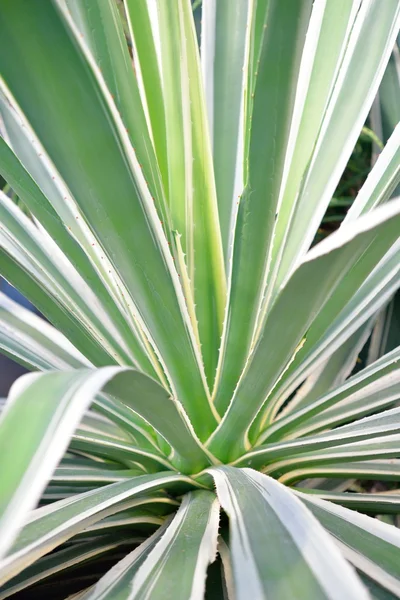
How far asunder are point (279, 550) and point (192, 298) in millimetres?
267

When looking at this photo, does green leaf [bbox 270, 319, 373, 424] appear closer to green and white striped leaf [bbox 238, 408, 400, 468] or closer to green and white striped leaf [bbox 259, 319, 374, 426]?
green and white striped leaf [bbox 259, 319, 374, 426]

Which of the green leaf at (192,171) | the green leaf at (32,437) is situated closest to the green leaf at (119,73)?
the green leaf at (192,171)

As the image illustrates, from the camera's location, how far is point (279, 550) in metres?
0.31

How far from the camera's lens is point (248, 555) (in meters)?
0.32

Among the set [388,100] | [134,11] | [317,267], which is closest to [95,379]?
[317,267]

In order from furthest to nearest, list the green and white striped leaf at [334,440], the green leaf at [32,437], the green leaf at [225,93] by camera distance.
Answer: the green leaf at [225,93] → the green and white striped leaf at [334,440] → the green leaf at [32,437]

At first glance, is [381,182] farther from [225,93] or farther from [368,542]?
[368,542]

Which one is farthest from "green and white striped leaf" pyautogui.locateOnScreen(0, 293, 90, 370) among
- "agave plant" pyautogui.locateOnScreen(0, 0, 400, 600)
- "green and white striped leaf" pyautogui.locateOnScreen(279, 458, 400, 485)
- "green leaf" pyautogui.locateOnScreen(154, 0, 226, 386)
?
"green and white striped leaf" pyautogui.locateOnScreen(279, 458, 400, 485)

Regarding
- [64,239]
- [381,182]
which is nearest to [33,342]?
[64,239]

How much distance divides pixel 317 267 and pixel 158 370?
26cm

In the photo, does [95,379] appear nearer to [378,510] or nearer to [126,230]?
[126,230]

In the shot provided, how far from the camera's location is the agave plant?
0.29 m

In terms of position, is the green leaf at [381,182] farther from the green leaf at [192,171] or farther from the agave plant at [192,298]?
the green leaf at [192,171]

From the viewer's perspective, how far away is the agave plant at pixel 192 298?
0.96ft
